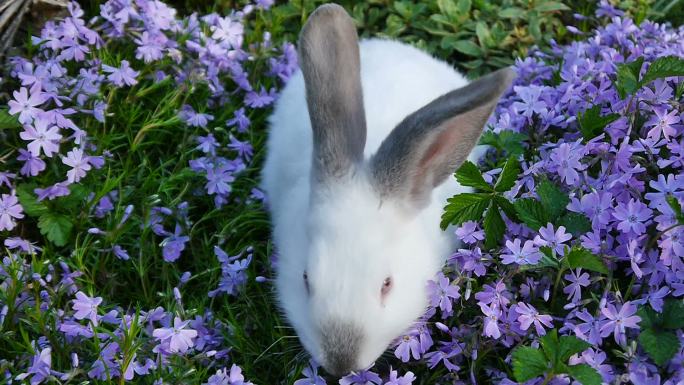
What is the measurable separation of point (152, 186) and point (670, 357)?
2.60m

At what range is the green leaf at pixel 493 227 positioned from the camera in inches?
136

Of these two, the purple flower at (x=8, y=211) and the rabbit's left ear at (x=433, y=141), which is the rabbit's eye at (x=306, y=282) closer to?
the rabbit's left ear at (x=433, y=141)

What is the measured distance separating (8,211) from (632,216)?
270cm

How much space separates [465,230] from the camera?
346 centimetres

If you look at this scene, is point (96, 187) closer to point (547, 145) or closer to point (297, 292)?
point (297, 292)

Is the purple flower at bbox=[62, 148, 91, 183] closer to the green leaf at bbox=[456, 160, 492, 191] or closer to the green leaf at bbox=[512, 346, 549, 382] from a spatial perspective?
the green leaf at bbox=[456, 160, 492, 191]

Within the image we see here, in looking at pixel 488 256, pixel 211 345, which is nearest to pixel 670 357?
pixel 488 256

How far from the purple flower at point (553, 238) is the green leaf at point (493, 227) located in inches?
8.5

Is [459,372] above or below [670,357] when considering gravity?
below

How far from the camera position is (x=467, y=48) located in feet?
18.4

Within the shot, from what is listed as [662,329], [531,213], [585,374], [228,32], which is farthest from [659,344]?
[228,32]

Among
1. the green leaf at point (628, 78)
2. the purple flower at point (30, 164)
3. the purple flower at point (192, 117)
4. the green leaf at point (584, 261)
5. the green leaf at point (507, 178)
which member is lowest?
the purple flower at point (192, 117)

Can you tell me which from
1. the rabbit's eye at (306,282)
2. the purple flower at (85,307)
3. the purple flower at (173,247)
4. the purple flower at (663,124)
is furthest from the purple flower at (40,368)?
the purple flower at (663,124)

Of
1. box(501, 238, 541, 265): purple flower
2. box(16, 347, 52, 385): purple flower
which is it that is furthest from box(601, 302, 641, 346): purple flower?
box(16, 347, 52, 385): purple flower
